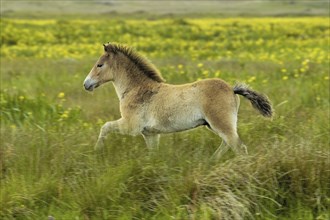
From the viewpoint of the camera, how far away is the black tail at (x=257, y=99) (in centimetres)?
746

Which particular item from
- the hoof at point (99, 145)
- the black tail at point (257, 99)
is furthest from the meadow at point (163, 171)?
the black tail at point (257, 99)

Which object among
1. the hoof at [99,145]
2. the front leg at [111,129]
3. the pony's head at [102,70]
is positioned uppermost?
the pony's head at [102,70]

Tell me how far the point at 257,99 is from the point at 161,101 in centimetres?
121

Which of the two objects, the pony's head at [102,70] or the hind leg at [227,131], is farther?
the pony's head at [102,70]

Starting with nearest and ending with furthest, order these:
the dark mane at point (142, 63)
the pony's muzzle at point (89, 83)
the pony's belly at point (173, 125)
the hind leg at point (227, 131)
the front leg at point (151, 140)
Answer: the hind leg at point (227, 131)
the pony's belly at point (173, 125)
the front leg at point (151, 140)
the pony's muzzle at point (89, 83)
the dark mane at point (142, 63)

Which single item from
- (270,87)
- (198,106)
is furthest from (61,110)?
(270,87)

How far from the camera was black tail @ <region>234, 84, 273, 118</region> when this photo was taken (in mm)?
7458

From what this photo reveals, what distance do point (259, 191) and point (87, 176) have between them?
6.16ft

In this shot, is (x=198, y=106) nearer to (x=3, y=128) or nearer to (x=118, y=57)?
(x=118, y=57)

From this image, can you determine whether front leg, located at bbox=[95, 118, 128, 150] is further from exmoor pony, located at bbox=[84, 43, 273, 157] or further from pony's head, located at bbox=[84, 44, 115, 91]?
pony's head, located at bbox=[84, 44, 115, 91]

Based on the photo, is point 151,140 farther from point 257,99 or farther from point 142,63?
point 257,99

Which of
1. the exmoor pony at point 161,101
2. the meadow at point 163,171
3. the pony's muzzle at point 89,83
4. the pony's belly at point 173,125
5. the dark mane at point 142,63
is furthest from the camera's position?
the dark mane at point 142,63

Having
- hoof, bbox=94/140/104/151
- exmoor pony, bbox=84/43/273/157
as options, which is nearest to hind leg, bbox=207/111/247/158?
exmoor pony, bbox=84/43/273/157

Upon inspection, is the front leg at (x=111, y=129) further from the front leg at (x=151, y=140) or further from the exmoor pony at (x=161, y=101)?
the front leg at (x=151, y=140)
